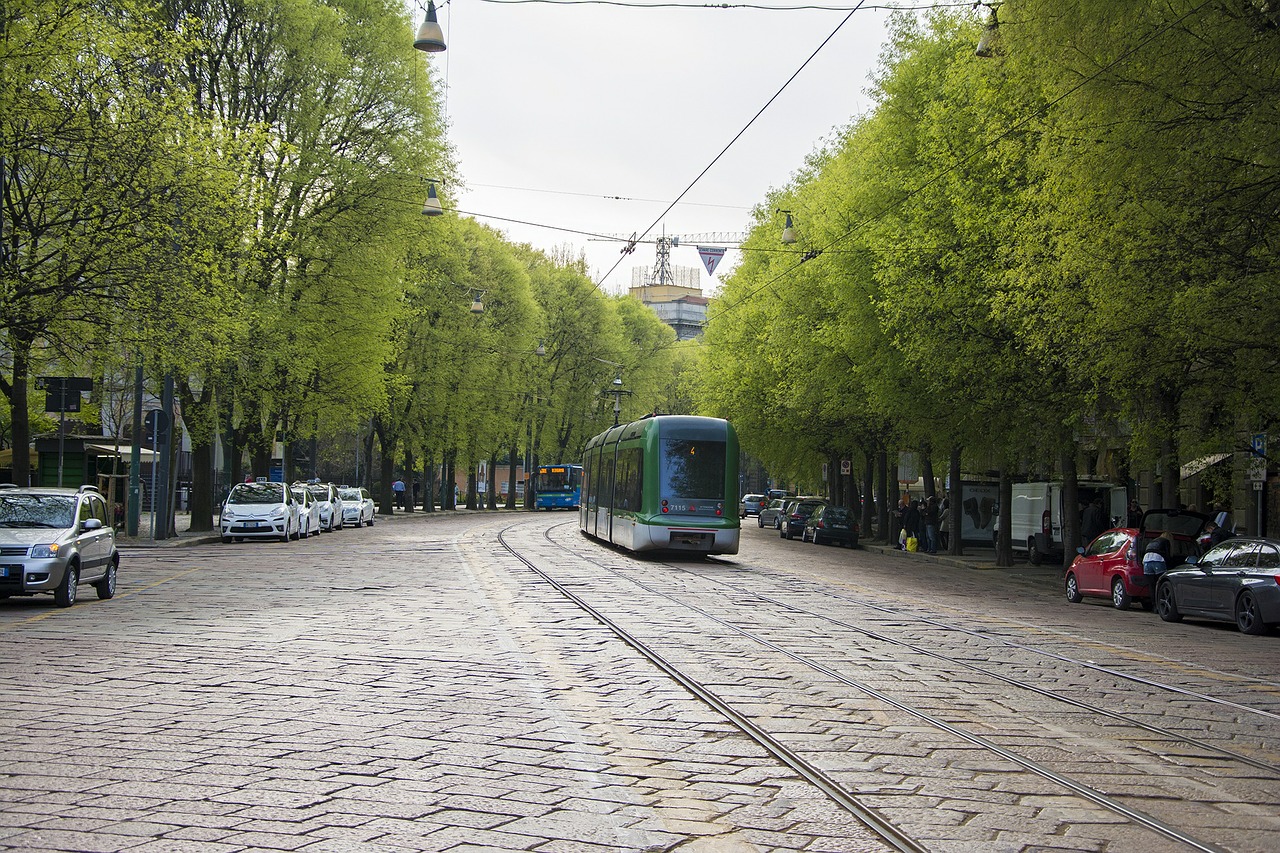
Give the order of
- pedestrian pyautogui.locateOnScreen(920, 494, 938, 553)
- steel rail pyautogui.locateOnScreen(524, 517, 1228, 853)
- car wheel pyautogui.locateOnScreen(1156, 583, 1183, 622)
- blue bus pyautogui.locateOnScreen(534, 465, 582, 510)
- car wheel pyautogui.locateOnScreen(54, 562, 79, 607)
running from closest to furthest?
1. steel rail pyautogui.locateOnScreen(524, 517, 1228, 853)
2. car wheel pyautogui.locateOnScreen(54, 562, 79, 607)
3. car wheel pyautogui.locateOnScreen(1156, 583, 1183, 622)
4. pedestrian pyautogui.locateOnScreen(920, 494, 938, 553)
5. blue bus pyautogui.locateOnScreen(534, 465, 582, 510)

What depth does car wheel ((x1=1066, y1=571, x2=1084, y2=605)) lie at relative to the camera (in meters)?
24.3

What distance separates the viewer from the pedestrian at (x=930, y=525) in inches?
1619

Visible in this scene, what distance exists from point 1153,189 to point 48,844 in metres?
16.3

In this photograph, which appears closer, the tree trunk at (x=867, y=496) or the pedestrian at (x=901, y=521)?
the pedestrian at (x=901, y=521)

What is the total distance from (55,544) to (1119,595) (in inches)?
652

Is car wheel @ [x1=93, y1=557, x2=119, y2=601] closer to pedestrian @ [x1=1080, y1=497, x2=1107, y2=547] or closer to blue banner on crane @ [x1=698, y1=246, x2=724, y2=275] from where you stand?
pedestrian @ [x1=1080, y1=497, x2=1107, y2=547]

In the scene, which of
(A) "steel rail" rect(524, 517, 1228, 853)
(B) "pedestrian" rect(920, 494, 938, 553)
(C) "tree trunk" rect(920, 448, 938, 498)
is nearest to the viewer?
(A) "steel rail" rect(524, 517, 1228, 853)

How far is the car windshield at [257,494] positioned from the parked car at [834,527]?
733 inches

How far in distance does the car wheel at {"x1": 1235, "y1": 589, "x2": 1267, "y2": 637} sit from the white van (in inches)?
674

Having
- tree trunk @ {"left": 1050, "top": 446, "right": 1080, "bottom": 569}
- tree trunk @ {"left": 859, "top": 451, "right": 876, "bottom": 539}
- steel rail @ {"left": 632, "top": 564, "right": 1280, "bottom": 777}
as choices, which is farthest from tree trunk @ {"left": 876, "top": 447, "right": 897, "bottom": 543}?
steel rail @ {"left": 632, "top": 564, "right": 1280, "bottom": 777}

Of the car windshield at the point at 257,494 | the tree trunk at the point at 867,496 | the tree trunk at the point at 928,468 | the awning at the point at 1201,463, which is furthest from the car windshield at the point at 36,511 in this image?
the tree trunk at the point at 867,496

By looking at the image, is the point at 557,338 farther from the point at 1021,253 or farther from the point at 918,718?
the point at 918,718

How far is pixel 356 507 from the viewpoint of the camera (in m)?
51.5

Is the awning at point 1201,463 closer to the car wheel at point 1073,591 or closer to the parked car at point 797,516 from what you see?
the car wheel at point 1073,591
